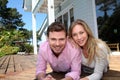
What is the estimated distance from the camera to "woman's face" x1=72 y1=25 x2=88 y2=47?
3016mm

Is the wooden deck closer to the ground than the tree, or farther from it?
closer to the ground

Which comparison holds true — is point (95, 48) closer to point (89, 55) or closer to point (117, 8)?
Result: point (89, 55)

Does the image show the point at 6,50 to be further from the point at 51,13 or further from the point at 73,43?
the point at 73,43

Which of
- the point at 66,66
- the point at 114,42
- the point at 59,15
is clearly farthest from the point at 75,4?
the point at 66,66

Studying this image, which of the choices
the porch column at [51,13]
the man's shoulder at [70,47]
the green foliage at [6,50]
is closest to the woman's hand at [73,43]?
the man's shoulder at [70,47]

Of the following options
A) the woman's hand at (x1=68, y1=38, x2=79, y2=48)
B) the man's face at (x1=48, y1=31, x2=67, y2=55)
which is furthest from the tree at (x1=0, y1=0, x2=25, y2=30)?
the man's face at (x1=48, y1=31, x2=67, y2=55)

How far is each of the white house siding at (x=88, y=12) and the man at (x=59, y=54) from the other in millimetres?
7391

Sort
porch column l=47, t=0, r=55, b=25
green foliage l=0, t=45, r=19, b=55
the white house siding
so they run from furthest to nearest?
porch column l=47, t=0, r=55, b=25, green foliage l=0, t=45, r=19, b=55, the white house siding

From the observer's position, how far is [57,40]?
2.84 meters

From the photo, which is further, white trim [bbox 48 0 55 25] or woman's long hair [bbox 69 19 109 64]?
white trim [bbox 48 0 55 25]

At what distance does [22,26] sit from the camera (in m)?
42.6

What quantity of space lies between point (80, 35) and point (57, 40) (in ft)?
1.10

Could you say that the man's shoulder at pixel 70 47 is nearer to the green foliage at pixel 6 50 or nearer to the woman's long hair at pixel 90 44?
the woman's long hair at pixel 90 44

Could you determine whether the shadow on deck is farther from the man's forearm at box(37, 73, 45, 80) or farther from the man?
the man's forearm at box(37, 73, 45, 80)
